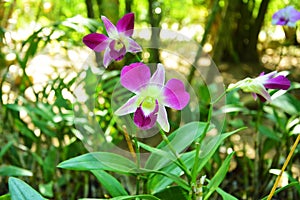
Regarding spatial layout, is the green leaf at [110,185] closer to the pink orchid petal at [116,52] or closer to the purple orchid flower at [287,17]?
the pink orchid petal at [116,52]

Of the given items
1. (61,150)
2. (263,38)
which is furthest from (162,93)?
(263,38)

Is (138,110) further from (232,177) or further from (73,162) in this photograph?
(232,177)

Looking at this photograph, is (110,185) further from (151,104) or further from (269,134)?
(269,134)

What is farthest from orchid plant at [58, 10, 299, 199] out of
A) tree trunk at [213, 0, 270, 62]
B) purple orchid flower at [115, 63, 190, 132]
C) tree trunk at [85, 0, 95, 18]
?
tree trunk at [213, 0, 270, 62]

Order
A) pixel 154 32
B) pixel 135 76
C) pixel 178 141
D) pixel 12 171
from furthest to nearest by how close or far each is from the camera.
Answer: pixel 154 32 < pixel 12 171 < pixel 178 141 < pixel 135 76

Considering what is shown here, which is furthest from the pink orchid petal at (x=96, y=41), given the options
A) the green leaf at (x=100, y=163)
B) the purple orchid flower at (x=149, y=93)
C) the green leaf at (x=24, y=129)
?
the green leaf at (x=24, y=129)

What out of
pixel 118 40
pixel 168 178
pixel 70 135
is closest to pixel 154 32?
pixel 70 135
